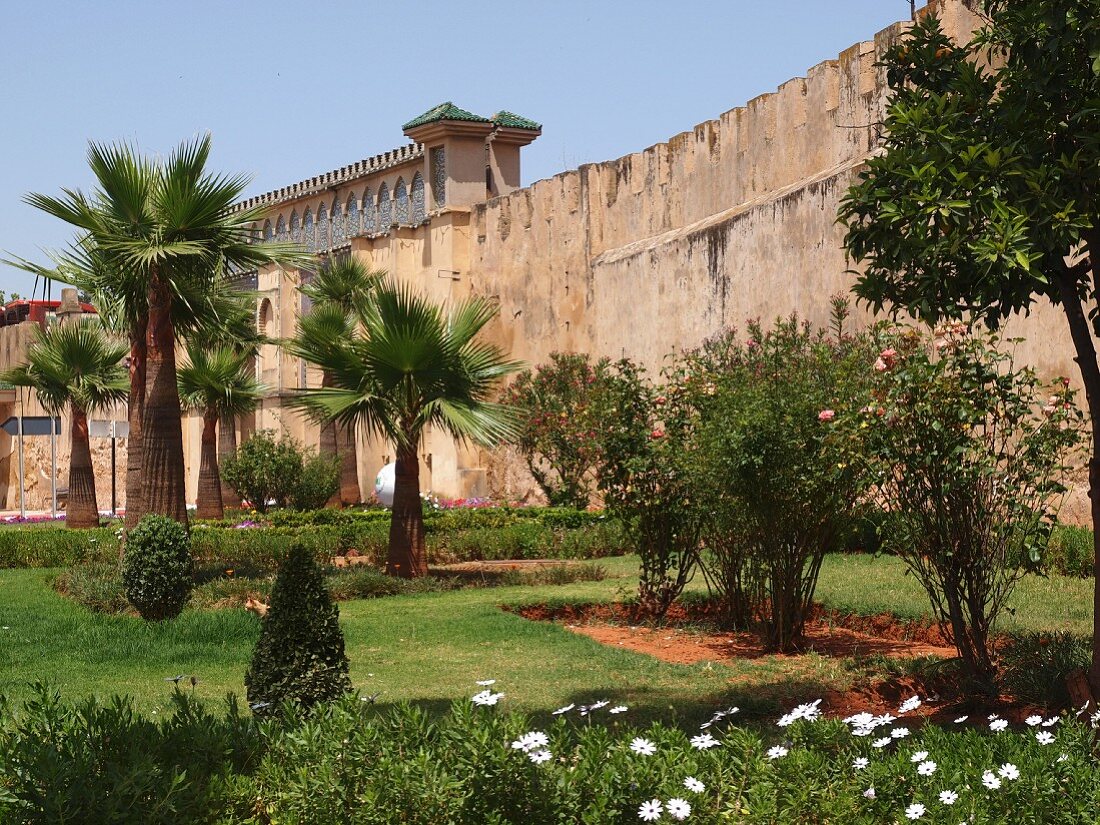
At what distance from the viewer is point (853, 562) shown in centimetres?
1338

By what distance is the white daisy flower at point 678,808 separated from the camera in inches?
142

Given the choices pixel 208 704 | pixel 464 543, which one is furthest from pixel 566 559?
pixel 208 704

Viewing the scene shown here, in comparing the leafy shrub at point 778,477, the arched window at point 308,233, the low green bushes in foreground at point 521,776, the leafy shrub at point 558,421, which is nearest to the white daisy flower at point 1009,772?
the low green bushes in foreground at point 521,776

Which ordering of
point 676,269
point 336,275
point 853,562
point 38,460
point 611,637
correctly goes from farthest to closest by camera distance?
point 38,460, point 336,275, point 676,269, point 853,562, point 611,637

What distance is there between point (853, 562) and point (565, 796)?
9.95m

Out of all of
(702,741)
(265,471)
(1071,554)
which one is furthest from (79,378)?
(702,741)

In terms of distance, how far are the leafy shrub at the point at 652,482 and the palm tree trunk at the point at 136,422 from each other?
4.81 m

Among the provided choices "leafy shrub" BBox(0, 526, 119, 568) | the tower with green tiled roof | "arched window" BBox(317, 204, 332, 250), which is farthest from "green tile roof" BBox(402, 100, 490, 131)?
"leafy shrub" BBox(0, 526, 119, 568)

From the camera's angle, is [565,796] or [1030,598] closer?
[565,796]

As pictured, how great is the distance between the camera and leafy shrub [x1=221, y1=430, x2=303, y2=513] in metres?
22.3

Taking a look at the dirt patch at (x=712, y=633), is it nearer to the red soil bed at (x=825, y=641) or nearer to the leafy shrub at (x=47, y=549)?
the red soil bed at (x=825, y=641)

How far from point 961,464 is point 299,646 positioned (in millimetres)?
3457

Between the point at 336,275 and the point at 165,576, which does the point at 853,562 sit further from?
the point at 336,275

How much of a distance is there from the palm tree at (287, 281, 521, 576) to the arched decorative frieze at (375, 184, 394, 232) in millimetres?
16027
